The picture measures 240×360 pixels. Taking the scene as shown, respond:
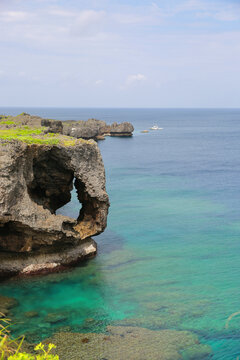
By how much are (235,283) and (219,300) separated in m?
2.89

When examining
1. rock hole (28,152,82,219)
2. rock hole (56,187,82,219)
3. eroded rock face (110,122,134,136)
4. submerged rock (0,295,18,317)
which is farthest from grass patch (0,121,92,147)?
eroded rock face (110,122,134,136)

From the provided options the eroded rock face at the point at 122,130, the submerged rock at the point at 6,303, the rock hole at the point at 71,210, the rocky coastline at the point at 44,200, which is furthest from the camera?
the eroded rock face at the point at 122,130

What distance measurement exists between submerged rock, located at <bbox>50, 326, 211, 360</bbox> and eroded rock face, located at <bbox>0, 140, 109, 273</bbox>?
7062 mm

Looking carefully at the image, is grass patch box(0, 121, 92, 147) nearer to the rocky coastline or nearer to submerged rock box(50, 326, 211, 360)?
the rocky coastline

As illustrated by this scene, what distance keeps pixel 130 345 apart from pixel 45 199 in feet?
47.1

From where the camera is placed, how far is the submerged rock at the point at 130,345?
18.2m

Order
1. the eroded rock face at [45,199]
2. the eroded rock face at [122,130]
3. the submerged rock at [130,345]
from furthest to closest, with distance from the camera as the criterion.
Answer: the eroded rock face at [122,130] < the eroded rock face at [45,199] < the submerged rock at [130,345]

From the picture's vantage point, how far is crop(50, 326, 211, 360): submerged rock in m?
18.2

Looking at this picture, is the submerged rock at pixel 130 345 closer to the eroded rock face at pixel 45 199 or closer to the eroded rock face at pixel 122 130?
the eroded rock face at pixel 45 199

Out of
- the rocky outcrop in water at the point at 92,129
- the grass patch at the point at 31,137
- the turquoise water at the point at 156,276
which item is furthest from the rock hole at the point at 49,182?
the rocky outcrop in water at the point at 92,129

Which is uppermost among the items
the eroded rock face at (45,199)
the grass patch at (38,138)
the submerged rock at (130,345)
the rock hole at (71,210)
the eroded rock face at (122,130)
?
the eroded rock face at (122,130)

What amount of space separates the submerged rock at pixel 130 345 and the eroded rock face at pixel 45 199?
23.2ft

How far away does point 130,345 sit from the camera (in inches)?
742

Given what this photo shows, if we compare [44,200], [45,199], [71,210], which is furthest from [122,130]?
[44,200]
